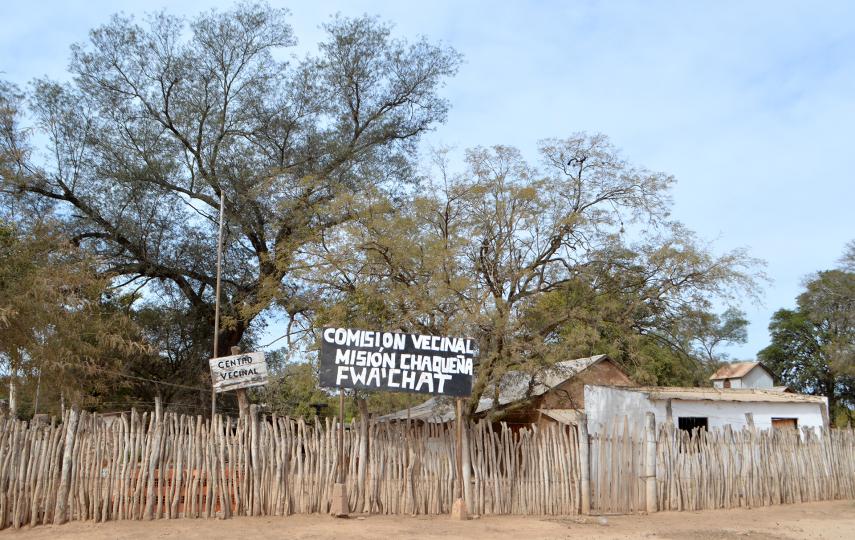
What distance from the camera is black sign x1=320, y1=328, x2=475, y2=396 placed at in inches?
412

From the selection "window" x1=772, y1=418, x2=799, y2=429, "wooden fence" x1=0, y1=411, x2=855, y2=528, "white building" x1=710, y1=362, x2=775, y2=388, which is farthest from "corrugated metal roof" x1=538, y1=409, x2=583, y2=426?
"white building" x1=710, y1=362, x2=775, y2=388

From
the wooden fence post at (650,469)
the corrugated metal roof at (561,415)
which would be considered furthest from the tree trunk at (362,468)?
the corrugated metal roof at (561,415)

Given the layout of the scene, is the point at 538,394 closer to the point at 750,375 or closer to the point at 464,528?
the point at 464,528

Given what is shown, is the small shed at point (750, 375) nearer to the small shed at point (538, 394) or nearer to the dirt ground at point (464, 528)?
the small shed at point (538, 394)

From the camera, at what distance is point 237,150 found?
68.8 ft

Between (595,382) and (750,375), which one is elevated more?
(750,375)

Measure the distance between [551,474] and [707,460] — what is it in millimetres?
3052

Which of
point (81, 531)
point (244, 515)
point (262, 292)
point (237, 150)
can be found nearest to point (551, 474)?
point (244, 515)

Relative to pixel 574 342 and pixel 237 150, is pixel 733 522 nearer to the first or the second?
pixel 574 342

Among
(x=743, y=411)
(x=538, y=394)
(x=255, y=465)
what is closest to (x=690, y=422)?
(x=743, y=411)

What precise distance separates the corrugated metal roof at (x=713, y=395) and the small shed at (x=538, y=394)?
868 millimetres

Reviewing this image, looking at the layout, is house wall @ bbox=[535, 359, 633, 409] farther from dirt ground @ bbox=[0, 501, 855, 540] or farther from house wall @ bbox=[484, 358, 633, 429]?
dirt ground @ bbox=[0, 501, 855, 540]

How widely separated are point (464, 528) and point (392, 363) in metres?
→ 2.39

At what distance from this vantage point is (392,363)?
10.6 metres
